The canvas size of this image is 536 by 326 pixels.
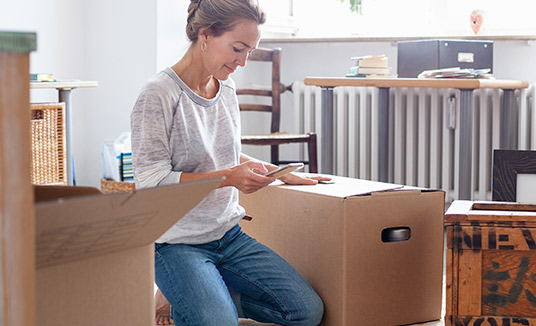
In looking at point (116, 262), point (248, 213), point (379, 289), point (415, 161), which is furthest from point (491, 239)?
point (415, 161)

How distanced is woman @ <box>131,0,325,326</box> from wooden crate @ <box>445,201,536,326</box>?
0.35 meters

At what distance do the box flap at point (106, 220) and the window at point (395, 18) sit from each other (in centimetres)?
281

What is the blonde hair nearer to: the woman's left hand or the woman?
the woman

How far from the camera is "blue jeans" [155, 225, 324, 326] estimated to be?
1.56 meters

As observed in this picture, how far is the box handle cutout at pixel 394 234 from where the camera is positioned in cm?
179

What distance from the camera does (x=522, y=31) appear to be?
11.8 feet

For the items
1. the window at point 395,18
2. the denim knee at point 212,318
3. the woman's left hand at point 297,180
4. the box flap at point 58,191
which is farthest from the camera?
the window at point 395,18

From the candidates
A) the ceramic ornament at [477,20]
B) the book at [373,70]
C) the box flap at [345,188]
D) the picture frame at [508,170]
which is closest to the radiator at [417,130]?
the ceramic ornament at [477,20]

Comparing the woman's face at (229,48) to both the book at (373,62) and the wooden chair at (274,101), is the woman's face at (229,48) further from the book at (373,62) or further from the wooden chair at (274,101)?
the wooden chair at (274,101)

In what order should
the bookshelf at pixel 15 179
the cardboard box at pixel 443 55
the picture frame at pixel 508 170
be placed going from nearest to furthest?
the bookshelf at pixel 15 179 → the picture frame at pixel 508 170 → the cardboard box at pixel 443 55

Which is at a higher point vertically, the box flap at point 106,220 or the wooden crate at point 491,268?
the box flap at point 106,220

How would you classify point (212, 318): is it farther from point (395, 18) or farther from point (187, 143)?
point (395, 18)

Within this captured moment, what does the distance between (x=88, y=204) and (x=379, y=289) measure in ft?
3.85

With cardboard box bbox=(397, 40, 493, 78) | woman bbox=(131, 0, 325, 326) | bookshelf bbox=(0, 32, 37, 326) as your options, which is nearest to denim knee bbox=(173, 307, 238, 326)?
woman bbox=(131, 0, 325, 326)
